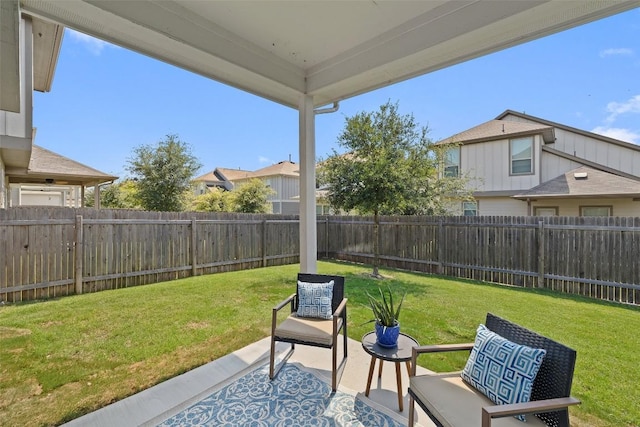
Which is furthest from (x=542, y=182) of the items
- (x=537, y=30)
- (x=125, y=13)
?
(x=125, y=13)

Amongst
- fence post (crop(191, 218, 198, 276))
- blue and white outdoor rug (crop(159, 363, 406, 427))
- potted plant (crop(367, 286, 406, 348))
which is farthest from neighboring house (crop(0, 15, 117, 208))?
fence post (crop(191, 218, 198, 276))

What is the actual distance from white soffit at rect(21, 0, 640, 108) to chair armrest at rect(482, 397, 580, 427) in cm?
243

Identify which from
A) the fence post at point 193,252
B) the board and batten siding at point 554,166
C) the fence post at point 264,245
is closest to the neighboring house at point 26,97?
the fence post at point 193,252

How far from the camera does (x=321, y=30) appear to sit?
2.71 meters

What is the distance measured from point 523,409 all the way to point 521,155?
466 inches

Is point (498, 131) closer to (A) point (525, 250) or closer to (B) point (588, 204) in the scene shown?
(B) point (588, 204)

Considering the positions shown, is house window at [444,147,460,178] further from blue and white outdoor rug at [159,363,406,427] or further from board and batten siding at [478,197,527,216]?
blue and white outdoor rug at [159,363,406,427]

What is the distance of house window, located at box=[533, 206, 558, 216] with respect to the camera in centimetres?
992

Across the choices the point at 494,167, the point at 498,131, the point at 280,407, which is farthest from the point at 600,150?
the point at 280,407

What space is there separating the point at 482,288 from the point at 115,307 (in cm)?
695

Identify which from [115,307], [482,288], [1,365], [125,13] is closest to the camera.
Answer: [125,13]

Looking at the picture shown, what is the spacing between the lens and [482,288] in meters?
6.17

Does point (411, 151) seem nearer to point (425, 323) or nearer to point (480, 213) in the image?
point (425, 323)

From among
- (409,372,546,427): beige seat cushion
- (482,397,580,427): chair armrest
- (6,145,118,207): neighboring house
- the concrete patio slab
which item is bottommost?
the concrete patio slab
